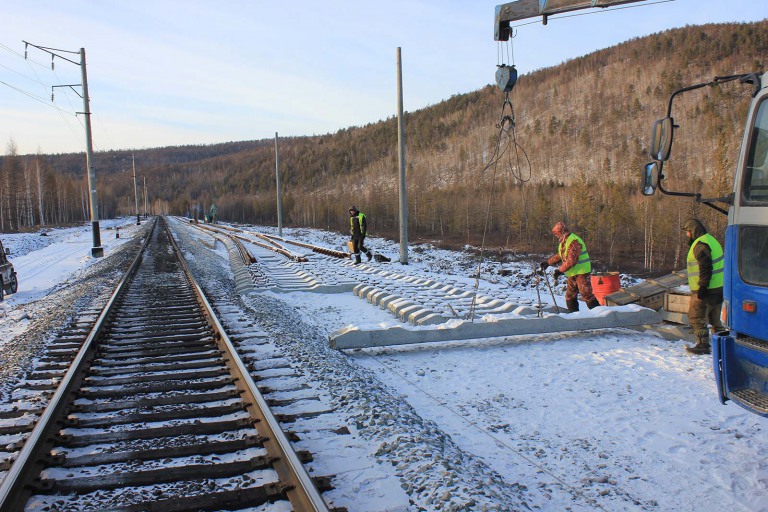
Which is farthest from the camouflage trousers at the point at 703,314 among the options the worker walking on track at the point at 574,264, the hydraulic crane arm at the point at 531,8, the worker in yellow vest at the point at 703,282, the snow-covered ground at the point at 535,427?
the hydraulic crane arm at the point at 531,8

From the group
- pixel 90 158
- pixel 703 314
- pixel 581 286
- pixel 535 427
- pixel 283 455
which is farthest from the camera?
pixel 90 158

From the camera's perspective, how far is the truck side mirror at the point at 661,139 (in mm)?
4293

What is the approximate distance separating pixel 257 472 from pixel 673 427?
3.68 m

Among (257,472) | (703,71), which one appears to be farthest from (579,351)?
(703,71)

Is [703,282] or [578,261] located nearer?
[703,282]

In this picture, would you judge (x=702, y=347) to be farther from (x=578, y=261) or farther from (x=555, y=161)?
(x=555, y=161)

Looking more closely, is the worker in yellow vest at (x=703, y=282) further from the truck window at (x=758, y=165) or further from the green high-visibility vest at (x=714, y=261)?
the truck window at (x=758, y=165)

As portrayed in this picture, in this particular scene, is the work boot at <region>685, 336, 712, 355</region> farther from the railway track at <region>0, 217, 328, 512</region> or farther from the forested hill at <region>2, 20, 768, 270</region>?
the forested hill at <region>2, 20, 768, 270</region>

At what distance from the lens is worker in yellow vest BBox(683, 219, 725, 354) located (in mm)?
6828

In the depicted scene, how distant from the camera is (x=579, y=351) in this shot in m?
7.37

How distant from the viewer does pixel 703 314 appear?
7.01m

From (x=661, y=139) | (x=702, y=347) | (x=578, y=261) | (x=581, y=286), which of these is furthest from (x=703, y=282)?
(x=661, y=139)

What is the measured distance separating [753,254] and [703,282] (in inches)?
125

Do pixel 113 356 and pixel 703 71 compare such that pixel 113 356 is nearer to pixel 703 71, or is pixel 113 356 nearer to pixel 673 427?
pixel 673 427
